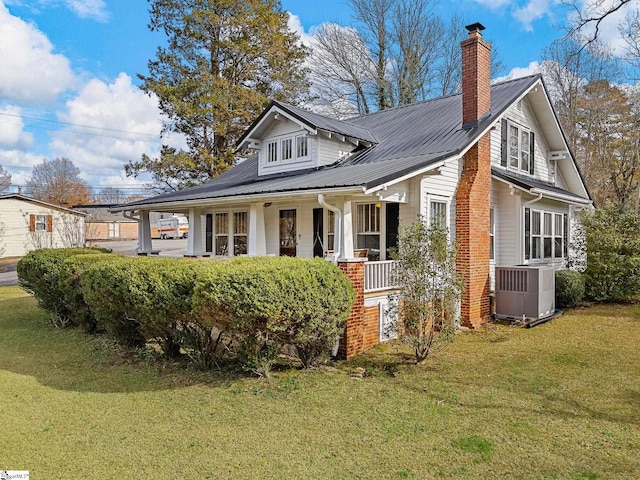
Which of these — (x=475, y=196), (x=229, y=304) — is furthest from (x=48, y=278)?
(x=475, y=196)

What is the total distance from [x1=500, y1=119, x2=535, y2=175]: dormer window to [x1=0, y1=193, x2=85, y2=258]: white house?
90.5 ft

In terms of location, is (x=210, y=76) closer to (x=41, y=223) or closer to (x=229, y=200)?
(x=229, y=200)

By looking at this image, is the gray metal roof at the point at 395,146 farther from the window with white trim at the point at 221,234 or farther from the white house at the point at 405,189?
the window with white trim at the point at 221,234

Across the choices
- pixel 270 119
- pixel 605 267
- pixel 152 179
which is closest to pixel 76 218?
pixel 152 179

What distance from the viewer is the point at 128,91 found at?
83.5 ft

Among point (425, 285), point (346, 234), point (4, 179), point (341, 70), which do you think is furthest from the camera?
point (4, 179)

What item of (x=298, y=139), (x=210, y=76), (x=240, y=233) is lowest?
(x=240, y=233)

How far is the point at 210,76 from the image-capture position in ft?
76.2

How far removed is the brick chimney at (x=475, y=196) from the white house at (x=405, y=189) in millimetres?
30

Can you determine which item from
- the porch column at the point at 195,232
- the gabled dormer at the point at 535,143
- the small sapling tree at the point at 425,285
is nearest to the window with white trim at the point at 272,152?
the porch column at the point at 195,232

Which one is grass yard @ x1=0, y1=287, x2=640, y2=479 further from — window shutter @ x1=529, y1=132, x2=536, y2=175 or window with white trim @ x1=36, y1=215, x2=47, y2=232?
window with white trim @ x1=36, y1=215, x2=47, y2=232

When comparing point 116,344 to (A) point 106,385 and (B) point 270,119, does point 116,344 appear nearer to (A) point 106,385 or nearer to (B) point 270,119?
(A) point 106,385

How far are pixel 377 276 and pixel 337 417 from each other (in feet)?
12.8

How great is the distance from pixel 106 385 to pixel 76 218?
2892cm
